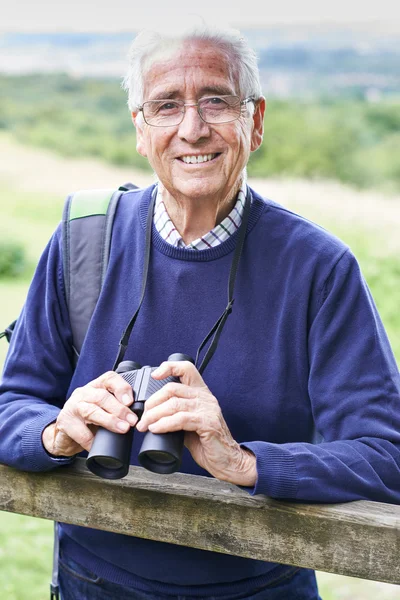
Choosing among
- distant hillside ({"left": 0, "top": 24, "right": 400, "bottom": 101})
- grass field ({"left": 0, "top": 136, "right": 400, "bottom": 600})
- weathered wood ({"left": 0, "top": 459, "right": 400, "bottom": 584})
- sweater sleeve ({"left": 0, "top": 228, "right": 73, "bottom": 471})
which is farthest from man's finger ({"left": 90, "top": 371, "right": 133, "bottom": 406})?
distant hillside ({"left": 0, "top": 24, "right": 400, "bottom": 101})

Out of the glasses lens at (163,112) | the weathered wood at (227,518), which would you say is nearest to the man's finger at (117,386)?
the weathered wood at (227,518)

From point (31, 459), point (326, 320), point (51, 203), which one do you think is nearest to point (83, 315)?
point (31, 459)

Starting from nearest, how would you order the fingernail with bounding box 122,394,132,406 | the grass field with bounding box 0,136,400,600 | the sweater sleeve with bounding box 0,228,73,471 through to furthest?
the fingernail with bounding box 122,394,132,406
the sweater sleeve with bounding box 0,228,73,471
the grass field with bounding box 0,136,400,600

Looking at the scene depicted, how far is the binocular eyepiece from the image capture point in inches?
48.2

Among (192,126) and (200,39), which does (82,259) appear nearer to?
(192,126)

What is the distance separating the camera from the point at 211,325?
5.24 feet

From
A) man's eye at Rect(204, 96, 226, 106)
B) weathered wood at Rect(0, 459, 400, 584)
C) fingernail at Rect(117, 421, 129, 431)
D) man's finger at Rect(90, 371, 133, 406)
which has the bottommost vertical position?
weathered wood at Rect(0, 459, 400, 584)

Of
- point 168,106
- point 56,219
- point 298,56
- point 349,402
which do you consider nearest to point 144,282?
point 168,106

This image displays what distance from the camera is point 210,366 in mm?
1572

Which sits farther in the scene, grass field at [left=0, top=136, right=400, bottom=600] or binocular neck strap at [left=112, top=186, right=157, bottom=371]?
grass field at [left=0, top=136, right=400, bottom=600]

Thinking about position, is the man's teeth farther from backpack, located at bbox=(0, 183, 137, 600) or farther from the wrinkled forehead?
backpack, located at bbox=(0, 183, 137, 600)

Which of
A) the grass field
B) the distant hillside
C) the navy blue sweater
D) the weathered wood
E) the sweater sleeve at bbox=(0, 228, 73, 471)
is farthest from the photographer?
the distant hillside

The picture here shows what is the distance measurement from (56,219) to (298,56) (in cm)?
345

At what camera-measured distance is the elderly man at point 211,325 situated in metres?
1.47
